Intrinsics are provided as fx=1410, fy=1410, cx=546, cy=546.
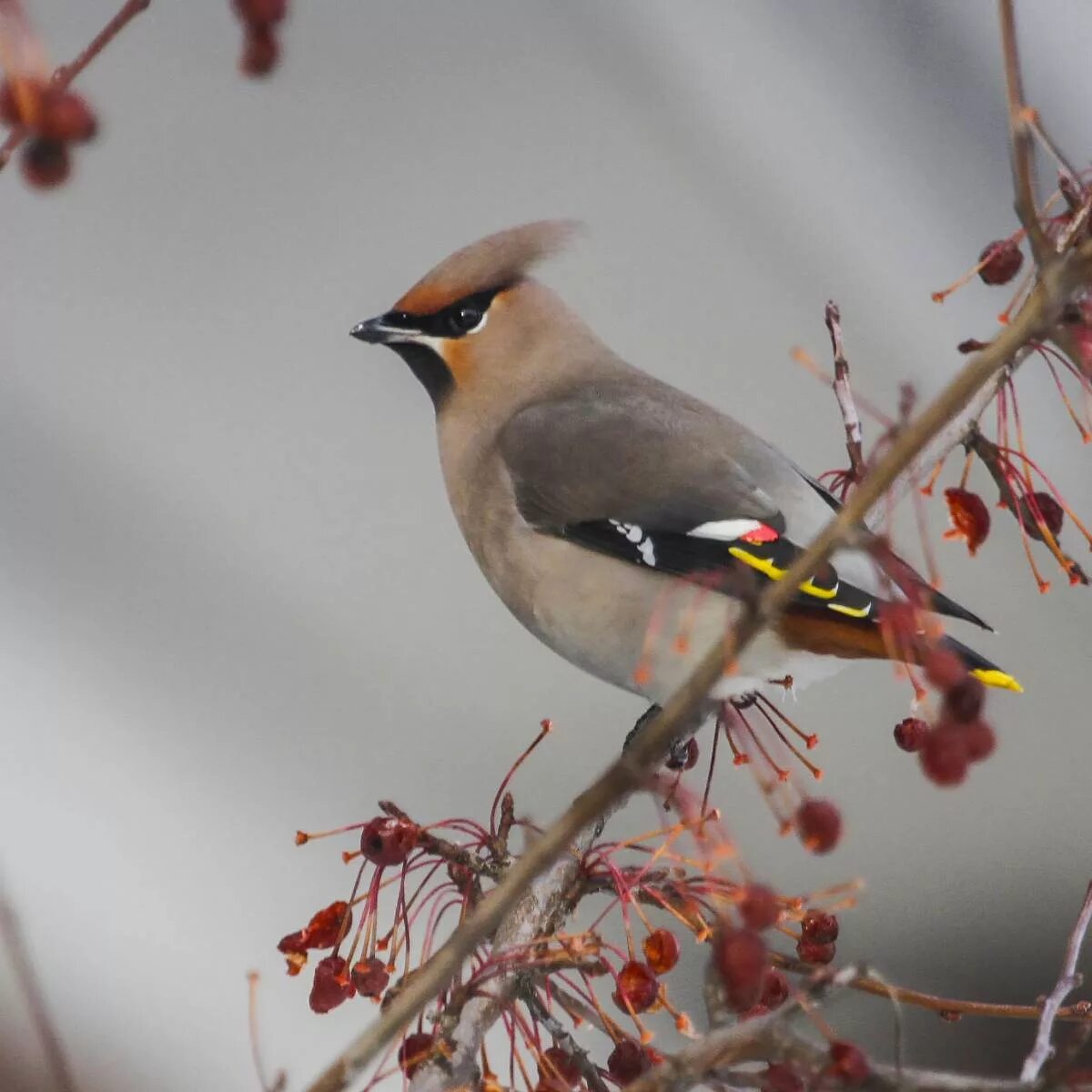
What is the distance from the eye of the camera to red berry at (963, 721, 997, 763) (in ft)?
1.95

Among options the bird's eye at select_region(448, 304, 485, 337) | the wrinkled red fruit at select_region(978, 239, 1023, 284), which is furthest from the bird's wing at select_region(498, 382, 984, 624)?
the wrinkled red fruit at select_region(978, 239, 1023, 284)

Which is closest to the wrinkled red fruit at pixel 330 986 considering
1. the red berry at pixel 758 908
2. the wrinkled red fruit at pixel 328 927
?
the wrinkled red fruit at pixel 328 927

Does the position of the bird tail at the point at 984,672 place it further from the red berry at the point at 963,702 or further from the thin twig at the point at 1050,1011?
the red berry at the point at 963,702

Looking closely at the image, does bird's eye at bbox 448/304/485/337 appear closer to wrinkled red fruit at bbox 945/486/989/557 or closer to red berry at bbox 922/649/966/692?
wrinkled red fruit at bbox 945/486/989/557

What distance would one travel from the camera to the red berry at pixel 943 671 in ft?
1.86

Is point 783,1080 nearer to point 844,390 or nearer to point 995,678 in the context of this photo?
point 995,678

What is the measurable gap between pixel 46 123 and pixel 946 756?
0.44m

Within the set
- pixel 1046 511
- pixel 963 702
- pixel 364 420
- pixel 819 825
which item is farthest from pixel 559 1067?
pixel 364 420

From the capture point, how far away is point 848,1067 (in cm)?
54

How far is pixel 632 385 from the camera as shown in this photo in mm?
1311

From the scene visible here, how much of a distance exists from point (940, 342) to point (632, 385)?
35.5 inches

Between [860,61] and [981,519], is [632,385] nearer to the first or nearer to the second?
[981,519]

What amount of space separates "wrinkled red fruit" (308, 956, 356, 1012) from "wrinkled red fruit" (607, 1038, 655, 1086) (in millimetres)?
173

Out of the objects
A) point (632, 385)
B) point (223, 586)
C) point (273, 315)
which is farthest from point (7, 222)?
point (632, 385)
